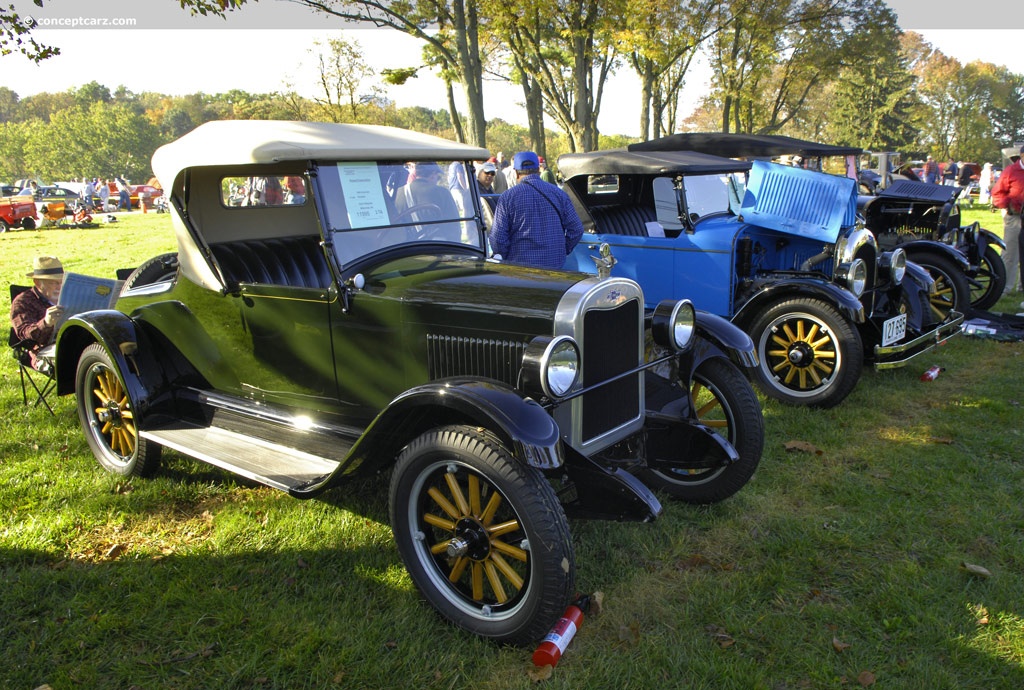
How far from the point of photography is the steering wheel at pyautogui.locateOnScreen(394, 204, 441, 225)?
3.93m

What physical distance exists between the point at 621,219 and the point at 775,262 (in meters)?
1.56

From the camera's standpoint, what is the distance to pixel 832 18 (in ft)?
75.6

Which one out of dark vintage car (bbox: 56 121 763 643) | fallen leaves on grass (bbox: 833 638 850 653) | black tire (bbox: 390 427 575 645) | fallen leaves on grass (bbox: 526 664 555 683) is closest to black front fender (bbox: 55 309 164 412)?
dark vintage car (bbox: 56 121 763 643)

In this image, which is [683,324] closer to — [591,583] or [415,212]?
[591,583]

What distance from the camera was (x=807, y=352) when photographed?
5496 mm

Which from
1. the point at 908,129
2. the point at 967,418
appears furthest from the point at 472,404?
the point at 908,129

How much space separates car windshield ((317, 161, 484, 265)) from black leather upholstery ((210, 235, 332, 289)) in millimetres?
565

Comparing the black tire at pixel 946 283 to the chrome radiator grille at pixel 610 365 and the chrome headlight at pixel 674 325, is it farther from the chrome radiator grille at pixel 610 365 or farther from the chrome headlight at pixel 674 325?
the chrome radiator grille at pixel 610 365

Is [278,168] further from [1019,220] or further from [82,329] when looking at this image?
[1019,220]

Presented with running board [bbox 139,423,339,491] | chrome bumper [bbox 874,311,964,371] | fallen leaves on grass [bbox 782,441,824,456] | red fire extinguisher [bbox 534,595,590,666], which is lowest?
fallen leaves on grass [bbox 782,441,824,456]

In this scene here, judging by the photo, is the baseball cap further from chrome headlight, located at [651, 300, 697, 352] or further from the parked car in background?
the parked car in background

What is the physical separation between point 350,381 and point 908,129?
49984 millimetres

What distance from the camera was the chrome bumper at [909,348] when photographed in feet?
18.2

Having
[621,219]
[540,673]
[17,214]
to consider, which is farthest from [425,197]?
[17,214]
